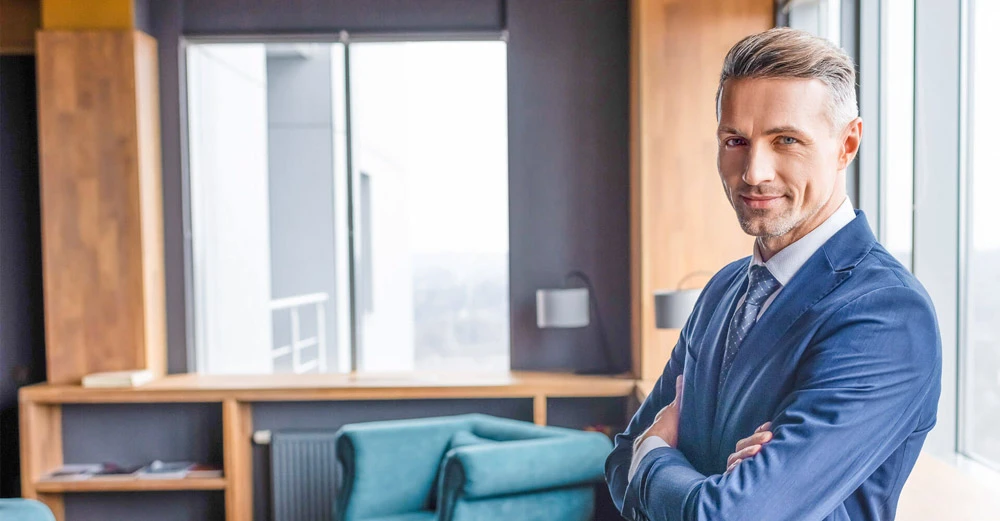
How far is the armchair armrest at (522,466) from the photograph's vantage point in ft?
9.40

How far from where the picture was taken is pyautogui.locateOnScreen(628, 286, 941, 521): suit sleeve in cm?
99

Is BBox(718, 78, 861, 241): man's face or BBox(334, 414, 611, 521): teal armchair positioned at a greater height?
BBox(718, 78, 861, 241): man's face

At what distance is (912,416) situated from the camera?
1.01 meters

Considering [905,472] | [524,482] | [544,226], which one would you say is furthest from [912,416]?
[544,226]

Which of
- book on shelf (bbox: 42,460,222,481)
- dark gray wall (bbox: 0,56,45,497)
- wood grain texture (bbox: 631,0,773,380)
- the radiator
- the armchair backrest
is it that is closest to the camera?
the armchair backrest

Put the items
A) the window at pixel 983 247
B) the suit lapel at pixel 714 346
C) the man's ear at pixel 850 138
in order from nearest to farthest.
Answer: the man's ear at pixel 850 138
the suit lapel at pixel 714 346
the window at pixel 983 247

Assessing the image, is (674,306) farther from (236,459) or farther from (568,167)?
(236,459)

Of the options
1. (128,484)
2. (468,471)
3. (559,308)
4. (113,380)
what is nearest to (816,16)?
(559,308)

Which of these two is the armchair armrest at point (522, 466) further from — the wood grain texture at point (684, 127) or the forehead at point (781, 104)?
the forehead at point (781, 104)

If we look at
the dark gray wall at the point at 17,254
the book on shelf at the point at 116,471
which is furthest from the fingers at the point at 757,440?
the dark gray wall at the point at 17,254

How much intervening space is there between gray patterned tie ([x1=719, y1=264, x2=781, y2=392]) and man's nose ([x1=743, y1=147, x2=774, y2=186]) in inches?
6.5

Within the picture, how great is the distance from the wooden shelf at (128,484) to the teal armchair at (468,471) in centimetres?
109

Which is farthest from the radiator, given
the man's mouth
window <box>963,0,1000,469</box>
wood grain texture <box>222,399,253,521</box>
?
the man's mouth

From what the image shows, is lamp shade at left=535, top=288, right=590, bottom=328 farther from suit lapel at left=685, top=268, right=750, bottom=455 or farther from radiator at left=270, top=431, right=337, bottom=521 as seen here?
suit lapel at left=685, top=268, right=750, bottom=455
